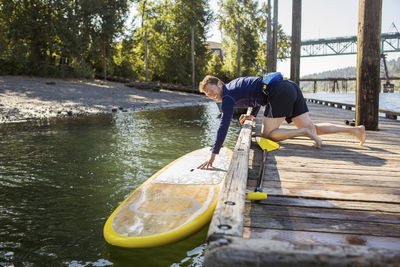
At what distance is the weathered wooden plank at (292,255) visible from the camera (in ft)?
4.59

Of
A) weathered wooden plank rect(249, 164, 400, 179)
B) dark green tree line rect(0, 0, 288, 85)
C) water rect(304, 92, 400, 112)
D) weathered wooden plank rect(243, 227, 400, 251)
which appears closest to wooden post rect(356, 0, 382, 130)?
weathered wooden plank rect(249, 164, 400, 179)

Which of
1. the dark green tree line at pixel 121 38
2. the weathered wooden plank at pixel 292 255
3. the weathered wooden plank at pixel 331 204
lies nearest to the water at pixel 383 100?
the dark green tree line at pixel 121 38

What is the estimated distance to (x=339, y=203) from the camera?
9.27 ft

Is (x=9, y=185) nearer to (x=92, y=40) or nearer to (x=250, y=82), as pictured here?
(x=250, y=82)

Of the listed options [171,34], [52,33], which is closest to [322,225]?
[52,33]

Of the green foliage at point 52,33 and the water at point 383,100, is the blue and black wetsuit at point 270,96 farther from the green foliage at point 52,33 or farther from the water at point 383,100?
the green foliage at point 52,33

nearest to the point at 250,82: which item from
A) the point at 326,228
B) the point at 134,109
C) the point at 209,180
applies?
the point at 209,180

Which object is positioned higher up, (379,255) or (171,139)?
(379,255)

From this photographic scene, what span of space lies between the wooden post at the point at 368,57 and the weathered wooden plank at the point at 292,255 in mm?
5957

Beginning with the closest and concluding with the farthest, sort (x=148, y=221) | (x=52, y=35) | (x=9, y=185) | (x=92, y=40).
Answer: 1. (x=148, y=221)
2. (x=9, y=185)
3. (x=52, y=35)
4. (x=92, y=40)

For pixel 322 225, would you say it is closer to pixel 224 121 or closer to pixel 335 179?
pixel 335 179

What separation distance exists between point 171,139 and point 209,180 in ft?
19.3

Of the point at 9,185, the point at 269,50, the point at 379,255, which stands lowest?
the point at 9,185

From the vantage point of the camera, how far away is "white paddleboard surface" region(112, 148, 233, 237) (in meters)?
3.45
